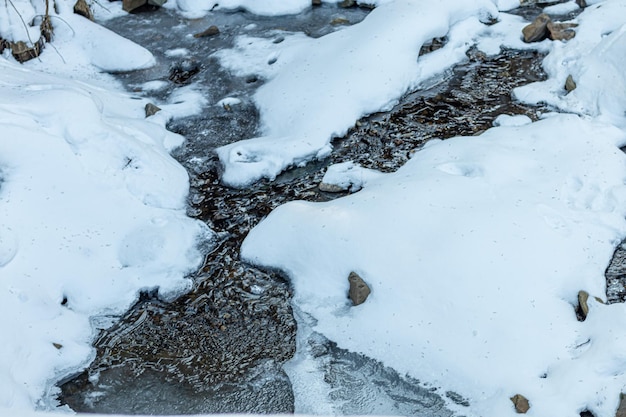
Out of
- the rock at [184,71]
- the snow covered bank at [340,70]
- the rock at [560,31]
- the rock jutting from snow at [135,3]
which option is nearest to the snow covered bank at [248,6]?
the rock jutting from snow at [135,3]

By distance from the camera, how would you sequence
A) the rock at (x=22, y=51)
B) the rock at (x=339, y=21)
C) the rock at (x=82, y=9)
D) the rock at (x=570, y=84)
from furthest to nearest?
the rock at (x=339, y=21) < the rock at (x=82, y=9) < the rock at (x=22, y=51) < the rock at (x=570, y=84)

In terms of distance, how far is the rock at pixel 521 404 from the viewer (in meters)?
3.52

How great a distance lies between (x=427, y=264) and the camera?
4297 millimetres

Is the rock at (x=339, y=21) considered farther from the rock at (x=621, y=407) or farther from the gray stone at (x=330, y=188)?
the rock at (x=621, y=407)

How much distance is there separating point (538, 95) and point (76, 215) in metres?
4.29

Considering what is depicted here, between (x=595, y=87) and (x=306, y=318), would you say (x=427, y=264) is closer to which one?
(x=306, y=318)

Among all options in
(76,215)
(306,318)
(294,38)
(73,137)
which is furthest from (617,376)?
(294,38)

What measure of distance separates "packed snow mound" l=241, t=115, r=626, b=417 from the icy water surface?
180mm

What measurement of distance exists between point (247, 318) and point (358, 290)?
754 mm

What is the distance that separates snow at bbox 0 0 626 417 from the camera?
3.88 m

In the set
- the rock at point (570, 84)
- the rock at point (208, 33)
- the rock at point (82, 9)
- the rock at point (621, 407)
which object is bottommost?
the rock at point (570, 84)

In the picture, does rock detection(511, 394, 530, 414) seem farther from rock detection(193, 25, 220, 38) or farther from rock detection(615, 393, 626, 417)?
rock detection(193, 25, 220, 38)

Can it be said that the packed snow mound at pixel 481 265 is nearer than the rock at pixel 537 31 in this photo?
Yes

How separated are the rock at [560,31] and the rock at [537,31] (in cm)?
5
